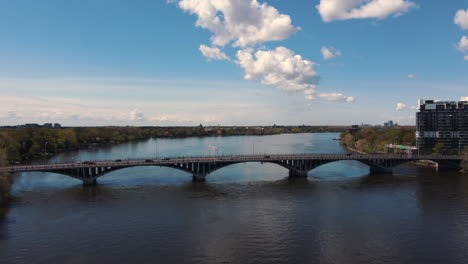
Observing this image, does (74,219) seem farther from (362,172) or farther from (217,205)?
(362,172)

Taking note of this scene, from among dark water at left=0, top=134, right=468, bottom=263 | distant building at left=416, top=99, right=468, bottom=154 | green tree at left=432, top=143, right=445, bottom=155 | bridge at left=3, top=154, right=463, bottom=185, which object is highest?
distant building at left=416, top=99, right=468, bottom=154

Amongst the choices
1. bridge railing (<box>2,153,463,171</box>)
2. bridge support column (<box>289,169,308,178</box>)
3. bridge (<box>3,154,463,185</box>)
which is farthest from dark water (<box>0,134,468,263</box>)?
bridge support column (<box>289,169,308,178</box>)

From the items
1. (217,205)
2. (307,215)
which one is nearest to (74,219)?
(217,205)

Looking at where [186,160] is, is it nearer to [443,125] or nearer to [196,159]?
[196,159]

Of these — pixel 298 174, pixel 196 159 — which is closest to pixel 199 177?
pixel 196 159

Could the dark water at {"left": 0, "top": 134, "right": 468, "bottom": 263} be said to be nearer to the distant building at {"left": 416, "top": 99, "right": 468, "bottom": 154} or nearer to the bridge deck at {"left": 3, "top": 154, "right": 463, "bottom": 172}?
the bridge deck at {"left": 3, "top": 154, "right": 463, "bottom": 172}
